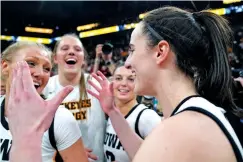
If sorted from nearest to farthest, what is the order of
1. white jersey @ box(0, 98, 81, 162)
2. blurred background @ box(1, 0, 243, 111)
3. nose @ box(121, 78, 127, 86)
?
white jersey @ box(0, 98, 81, 162) → nose @ box(121, 78, 127, 86) → blurred background @ box(1, 0, 243, 111)

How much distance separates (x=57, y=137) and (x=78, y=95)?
95cm

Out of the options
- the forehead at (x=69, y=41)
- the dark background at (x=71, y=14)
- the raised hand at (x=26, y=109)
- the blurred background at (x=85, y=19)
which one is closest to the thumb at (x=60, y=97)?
the raised hand at (x=26, y=109)

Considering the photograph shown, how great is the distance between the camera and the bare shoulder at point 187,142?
723 mm

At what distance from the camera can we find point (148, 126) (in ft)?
6.47

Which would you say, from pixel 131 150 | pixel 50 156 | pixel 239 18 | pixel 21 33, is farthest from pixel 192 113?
pixel 21 33

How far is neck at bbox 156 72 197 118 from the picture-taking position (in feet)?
3.10

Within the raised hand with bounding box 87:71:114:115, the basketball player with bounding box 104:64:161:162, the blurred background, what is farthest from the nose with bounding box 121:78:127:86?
the blurred background

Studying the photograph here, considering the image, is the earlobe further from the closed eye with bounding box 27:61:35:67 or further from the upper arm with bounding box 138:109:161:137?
the upper arm with bounding box 138:109:161:137

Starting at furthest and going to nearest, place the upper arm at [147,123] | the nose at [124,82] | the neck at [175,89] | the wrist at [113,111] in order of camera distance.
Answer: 1. the nose at [124,82]
2. the upper arm at [147,123]
3. the wrist at [113,111]
4. the neck at [175,89]

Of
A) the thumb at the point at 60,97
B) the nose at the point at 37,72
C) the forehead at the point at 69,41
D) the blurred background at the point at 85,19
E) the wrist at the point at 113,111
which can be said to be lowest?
the wrist at the point at 113,111

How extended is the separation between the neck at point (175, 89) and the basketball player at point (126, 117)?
0.98 metres

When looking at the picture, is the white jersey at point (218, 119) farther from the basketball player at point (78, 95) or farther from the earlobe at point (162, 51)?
the basketball player at point (78, 95)

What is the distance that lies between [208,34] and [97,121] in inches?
54.8

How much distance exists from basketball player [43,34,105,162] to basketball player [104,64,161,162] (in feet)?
0.31
